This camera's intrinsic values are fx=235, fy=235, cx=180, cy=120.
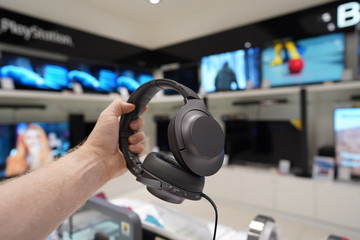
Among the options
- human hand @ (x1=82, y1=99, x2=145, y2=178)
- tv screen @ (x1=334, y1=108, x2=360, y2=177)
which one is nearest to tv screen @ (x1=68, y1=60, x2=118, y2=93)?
human hand @ (x1=82, y1=99, x2=145, y2=178)

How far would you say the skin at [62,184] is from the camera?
424 mm

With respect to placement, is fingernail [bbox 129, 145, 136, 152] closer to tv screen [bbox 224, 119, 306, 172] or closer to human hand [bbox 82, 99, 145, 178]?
human hand [bbox 82, 99, 145, 178]

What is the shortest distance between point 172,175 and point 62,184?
26 centimetres

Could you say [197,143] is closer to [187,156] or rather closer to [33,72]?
[187,156]

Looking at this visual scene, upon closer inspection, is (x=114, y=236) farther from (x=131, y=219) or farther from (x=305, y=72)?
(x=305, y=72)

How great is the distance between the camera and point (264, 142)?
271 cm

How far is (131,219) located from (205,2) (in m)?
0.69

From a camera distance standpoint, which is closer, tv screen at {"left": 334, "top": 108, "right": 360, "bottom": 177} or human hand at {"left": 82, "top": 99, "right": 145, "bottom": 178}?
human hand at {"left": 82, "top": 99, "right": 145, "bottom": 178}

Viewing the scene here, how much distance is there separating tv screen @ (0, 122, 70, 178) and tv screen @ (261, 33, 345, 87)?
230cm

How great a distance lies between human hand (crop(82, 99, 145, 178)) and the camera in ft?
1.78

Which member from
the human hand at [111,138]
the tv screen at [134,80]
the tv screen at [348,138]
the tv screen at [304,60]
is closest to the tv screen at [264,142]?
the tv screen at [348,138]

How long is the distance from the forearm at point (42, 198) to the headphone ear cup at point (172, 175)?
0.21 metres

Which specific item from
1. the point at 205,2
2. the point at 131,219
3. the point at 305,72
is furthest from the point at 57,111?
the point at 305,72

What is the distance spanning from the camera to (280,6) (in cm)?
251
